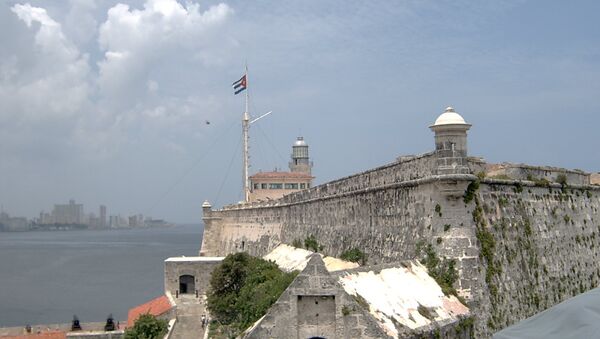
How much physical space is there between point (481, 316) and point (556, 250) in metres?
5.94

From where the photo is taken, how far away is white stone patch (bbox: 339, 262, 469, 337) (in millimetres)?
12523

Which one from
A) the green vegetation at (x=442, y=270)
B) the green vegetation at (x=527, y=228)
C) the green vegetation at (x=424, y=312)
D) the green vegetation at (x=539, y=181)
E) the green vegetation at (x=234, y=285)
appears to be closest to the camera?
the green vegetation at (x=424, y=312)

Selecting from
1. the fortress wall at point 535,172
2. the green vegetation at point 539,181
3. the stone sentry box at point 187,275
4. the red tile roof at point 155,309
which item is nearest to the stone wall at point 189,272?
the stone sentry box at point 187,275

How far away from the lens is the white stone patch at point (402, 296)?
12.5 metres

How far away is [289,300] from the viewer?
37.2 ft

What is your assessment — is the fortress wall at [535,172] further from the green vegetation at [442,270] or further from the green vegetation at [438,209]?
the green vegetation at [442,270]

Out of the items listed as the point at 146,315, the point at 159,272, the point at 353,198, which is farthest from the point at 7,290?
the point at 353,198

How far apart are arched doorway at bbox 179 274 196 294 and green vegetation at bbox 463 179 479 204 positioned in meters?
24.4

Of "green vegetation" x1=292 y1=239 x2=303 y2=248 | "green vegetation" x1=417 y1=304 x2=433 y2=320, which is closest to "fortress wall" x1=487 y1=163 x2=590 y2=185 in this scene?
"green vegetation" x1=417 y1=304 x2=433 y2=320

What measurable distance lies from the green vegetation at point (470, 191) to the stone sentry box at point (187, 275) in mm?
23471

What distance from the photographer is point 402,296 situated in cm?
1359

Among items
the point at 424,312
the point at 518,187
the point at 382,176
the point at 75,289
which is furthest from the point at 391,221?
the point at 75,289

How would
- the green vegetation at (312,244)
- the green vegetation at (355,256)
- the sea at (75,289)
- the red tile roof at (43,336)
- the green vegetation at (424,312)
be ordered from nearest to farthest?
1. the green vegetation at (424,312)
2. the green vegetation at (355,256)
3. the green vegetation at (312,244)
4. the red tile roof at (43,336)
5. the sea at (75,289)

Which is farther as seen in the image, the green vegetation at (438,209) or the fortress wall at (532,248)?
the fortress wall at (532,248)
